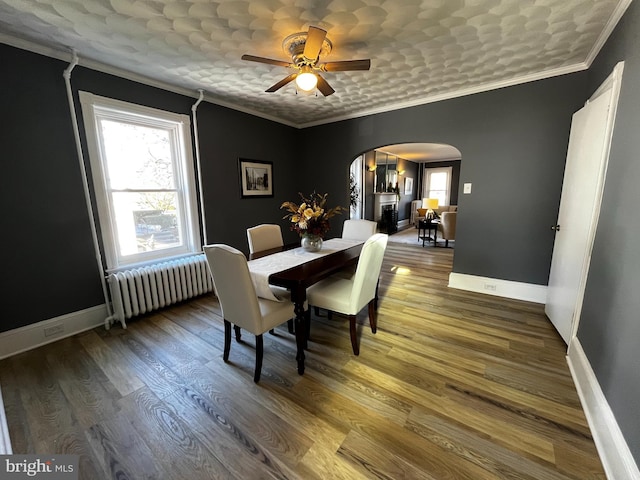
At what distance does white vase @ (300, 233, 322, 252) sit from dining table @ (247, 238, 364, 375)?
0.18ft

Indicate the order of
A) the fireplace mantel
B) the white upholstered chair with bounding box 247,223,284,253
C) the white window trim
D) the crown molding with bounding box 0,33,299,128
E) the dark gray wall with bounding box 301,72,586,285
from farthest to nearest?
the white window trim → the fireplace mantel → the dark gray wall with bounding box 301,72,586,285 → the white upholstered chair with bounding box 247,223,284,253 → the crown molding with bounding box 0,33,299,128

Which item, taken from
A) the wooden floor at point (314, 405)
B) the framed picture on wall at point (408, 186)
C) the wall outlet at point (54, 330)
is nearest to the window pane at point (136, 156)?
the wall outlet at point (54, 330)

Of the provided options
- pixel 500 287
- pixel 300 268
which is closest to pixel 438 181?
pixel 500 287

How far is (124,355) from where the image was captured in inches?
84.4

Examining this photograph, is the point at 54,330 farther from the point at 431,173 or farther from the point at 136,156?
the point at 431,173

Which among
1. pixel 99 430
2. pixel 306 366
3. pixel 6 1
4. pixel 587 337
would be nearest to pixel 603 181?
pixel 587 337

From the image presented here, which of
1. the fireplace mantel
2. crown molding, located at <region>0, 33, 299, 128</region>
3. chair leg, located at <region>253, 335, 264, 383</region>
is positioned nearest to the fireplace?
the fireplace mantel

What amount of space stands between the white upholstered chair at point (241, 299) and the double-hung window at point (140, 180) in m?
1.63

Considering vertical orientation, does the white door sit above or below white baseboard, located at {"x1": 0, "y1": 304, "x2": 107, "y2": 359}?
above

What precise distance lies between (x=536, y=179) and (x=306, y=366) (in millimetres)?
3206

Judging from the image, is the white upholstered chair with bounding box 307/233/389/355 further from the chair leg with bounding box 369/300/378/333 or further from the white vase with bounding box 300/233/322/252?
the white vase with bounding box 300/233/322/252

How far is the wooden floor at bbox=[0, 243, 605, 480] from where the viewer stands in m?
1.28

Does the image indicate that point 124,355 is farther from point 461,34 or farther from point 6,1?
point 461,34

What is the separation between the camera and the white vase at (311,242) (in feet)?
7.95
